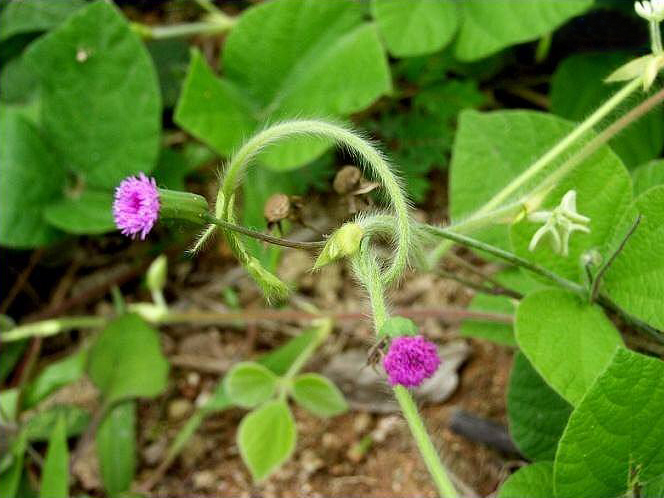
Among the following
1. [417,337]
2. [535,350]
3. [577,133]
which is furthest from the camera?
[577,133]

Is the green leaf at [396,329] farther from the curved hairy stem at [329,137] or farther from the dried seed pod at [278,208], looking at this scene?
the dried seed pod at [278,208]

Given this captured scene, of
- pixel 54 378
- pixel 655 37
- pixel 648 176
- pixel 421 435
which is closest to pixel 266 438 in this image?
pixel 54 378

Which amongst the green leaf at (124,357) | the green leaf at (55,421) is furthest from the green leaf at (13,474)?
the green leaf at (124,357)

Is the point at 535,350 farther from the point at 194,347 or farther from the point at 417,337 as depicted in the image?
the point at 194,347

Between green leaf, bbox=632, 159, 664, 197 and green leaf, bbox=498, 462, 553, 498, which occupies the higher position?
green leaf, bbox=632, 159, 664, 197

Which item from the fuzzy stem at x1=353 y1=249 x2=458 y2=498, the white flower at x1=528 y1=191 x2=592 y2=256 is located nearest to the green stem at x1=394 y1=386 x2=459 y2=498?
the fuzzy stem at x1=353 y1=249 x2=458 y2=498

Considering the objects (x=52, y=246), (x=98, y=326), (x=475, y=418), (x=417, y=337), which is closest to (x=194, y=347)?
(x=98, y=326)

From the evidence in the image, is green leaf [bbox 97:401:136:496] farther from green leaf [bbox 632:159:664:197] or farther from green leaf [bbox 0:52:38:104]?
green leaf [bbox 632:159:664:197]

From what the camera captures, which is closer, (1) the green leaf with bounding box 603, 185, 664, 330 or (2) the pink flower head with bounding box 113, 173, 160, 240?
(2) the pink flower head with bounding box 113, 173, 160, 240
